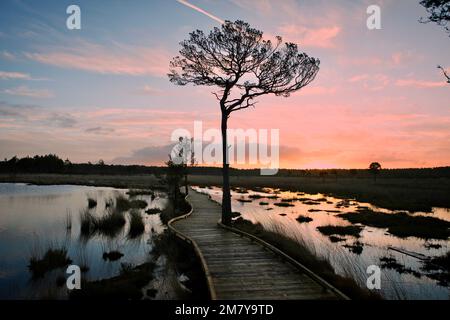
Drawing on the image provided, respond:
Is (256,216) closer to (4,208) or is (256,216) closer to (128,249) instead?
(128,249)

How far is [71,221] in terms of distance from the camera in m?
23.2

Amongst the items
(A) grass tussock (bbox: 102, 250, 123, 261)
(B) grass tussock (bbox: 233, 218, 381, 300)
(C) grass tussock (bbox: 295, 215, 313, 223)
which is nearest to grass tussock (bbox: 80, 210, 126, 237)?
(A) grass tussock (bbox: 102, 250, 123, 261)

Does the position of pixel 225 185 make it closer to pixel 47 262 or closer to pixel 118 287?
pixel 118 287

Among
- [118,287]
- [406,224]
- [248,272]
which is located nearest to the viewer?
[248,272]

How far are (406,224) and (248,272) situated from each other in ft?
57.1

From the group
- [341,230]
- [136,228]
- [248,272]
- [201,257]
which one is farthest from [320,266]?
[136,228]

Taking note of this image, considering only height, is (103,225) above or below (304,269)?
below

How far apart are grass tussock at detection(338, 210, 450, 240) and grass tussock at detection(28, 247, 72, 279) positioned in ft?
58.6

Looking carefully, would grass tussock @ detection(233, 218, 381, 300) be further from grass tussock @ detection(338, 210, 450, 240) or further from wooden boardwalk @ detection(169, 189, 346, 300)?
grass tussock @ detection(338, 210, 450, 240)

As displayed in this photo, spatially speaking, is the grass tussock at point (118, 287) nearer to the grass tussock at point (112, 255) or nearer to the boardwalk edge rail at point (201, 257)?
the boardwalk edge rail at point (201, 257)

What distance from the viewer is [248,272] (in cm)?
995

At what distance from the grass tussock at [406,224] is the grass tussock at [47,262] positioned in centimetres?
1785

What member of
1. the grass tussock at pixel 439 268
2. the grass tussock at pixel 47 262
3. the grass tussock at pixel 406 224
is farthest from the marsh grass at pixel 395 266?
the grass tussock at pixel 47 262
